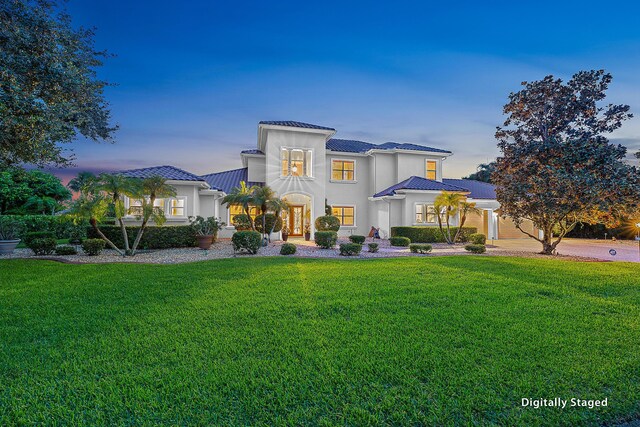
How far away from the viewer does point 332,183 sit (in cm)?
2386

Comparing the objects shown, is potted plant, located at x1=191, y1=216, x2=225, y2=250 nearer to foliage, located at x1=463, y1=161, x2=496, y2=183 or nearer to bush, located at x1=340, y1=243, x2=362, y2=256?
bush, located at x1=340, y1=243, x2=362, y2=256

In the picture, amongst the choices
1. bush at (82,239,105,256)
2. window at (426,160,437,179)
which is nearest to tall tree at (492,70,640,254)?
window at (426,160,437,179)

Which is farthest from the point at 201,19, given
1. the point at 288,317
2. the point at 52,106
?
the point at 288,317

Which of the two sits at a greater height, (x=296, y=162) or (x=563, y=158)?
(x=296, y=162)

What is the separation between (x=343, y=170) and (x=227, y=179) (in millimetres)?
9164

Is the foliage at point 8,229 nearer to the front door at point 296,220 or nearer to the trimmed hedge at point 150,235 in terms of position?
the trimmed hedge at point 150,235

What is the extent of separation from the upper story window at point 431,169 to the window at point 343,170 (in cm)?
630

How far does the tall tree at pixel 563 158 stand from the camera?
40.1 feet

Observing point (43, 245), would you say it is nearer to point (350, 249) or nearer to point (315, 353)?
point (350, 249)

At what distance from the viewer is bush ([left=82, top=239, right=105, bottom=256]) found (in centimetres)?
1256

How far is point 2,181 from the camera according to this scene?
3136 cm

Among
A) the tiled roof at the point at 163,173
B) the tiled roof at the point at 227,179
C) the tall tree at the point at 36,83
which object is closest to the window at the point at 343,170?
the tiled roof at the point at 227,179

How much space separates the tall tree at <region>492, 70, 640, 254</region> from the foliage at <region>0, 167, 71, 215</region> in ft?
127

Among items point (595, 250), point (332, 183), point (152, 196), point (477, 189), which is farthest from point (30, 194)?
point (595, 250)
